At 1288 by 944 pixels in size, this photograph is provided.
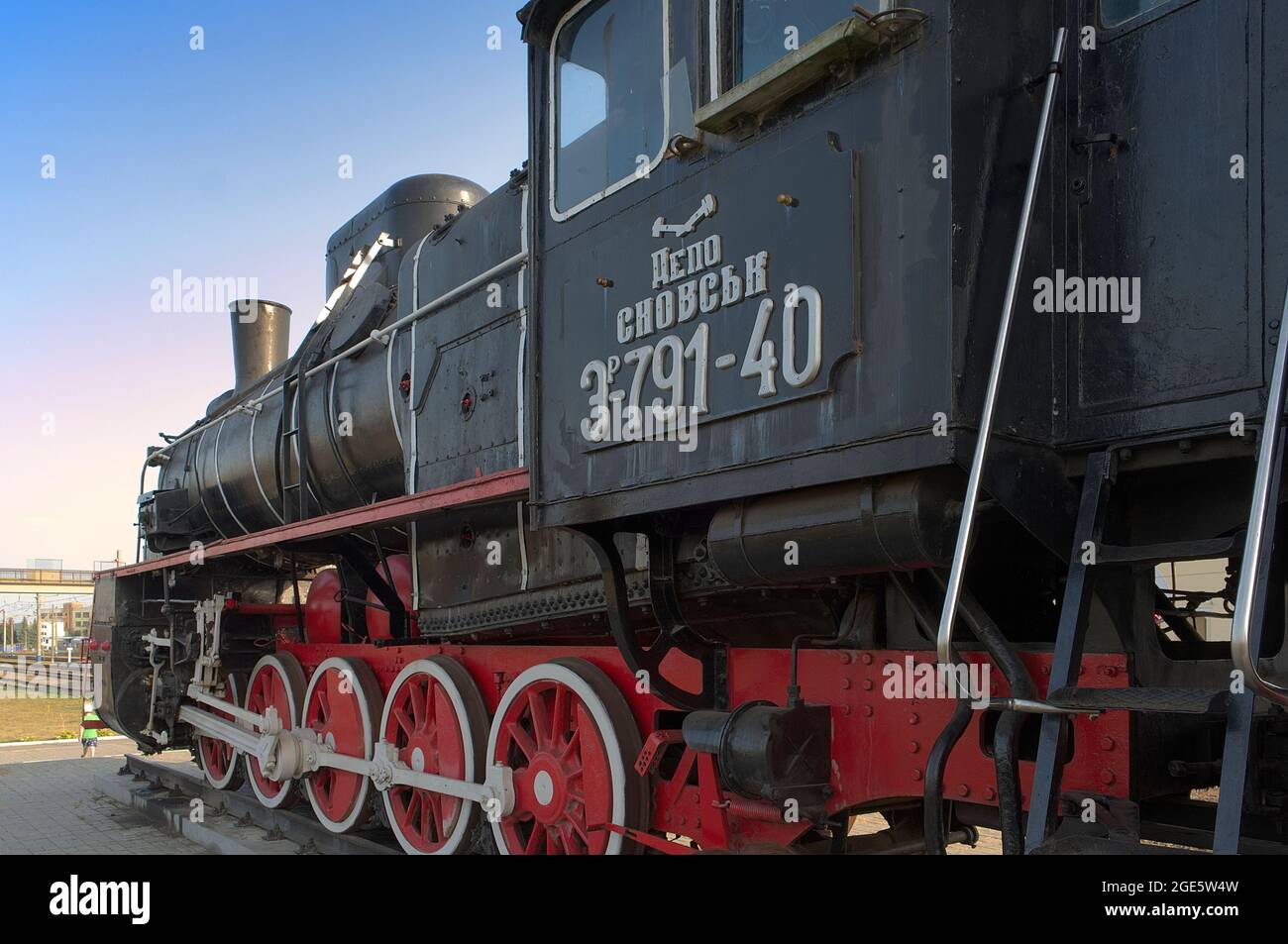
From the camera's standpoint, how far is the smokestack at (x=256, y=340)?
1046cm

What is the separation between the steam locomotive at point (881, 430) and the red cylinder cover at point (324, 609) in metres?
2.47

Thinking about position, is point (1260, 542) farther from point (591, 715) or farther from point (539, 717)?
point (539, 717)

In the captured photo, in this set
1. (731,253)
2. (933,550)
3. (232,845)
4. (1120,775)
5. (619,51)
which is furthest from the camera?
(232,845)

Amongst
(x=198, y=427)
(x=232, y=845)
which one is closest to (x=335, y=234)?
(x=198, y=427)

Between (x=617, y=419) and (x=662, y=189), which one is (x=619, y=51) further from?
(x=617, y=419)

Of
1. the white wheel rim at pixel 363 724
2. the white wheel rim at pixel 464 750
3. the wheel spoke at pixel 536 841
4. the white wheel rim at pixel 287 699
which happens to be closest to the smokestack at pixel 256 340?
the white wheel rim at pixel 287 699

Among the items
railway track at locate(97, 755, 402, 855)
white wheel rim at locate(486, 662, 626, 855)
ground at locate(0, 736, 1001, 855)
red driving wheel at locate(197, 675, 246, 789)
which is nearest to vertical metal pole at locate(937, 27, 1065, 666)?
white wheel rim at locate(486, 662, 626, 855)

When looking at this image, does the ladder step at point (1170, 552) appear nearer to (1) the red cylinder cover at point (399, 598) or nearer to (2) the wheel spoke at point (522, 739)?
(2) the wheel spoke at point (522, 739)

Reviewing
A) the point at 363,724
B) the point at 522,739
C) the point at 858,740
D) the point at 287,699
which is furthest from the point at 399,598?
the point at 858,740

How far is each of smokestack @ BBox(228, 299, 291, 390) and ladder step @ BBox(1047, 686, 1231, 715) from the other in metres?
9.34

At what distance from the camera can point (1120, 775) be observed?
8.43 feet

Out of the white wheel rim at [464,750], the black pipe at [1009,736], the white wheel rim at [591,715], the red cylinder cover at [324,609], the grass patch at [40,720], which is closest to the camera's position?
the black pipe at [1009,736]

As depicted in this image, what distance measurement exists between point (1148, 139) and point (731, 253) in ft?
3.85

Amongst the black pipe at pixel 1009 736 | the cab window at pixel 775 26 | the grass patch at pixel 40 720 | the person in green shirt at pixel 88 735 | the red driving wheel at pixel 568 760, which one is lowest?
the grass patch at pixel 40 720
